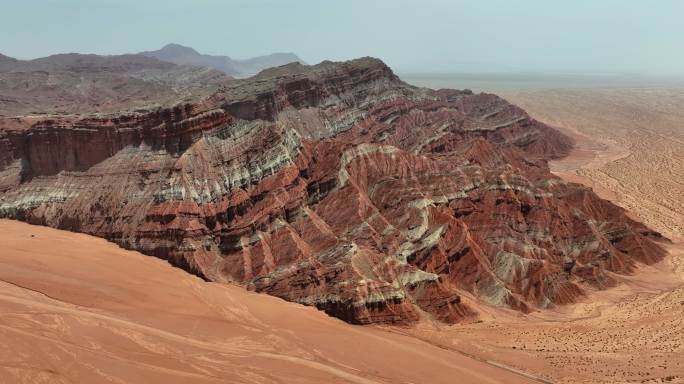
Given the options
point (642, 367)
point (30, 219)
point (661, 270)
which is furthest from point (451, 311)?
point (30, 219)

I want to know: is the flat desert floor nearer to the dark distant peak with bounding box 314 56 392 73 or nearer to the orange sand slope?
the orange sand slope

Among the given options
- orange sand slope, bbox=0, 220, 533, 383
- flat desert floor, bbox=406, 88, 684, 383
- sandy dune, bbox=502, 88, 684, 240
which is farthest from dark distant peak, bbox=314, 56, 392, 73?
orange sand slope, bbox=0, 220, 533, 383

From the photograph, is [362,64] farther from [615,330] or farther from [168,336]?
[168,336]

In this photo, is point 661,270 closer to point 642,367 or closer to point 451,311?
point 642,367

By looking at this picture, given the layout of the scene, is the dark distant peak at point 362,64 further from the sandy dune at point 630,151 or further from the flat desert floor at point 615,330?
the flat desert floor at point 615,330

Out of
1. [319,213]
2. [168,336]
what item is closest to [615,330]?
[319,213]

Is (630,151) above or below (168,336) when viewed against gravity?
above
